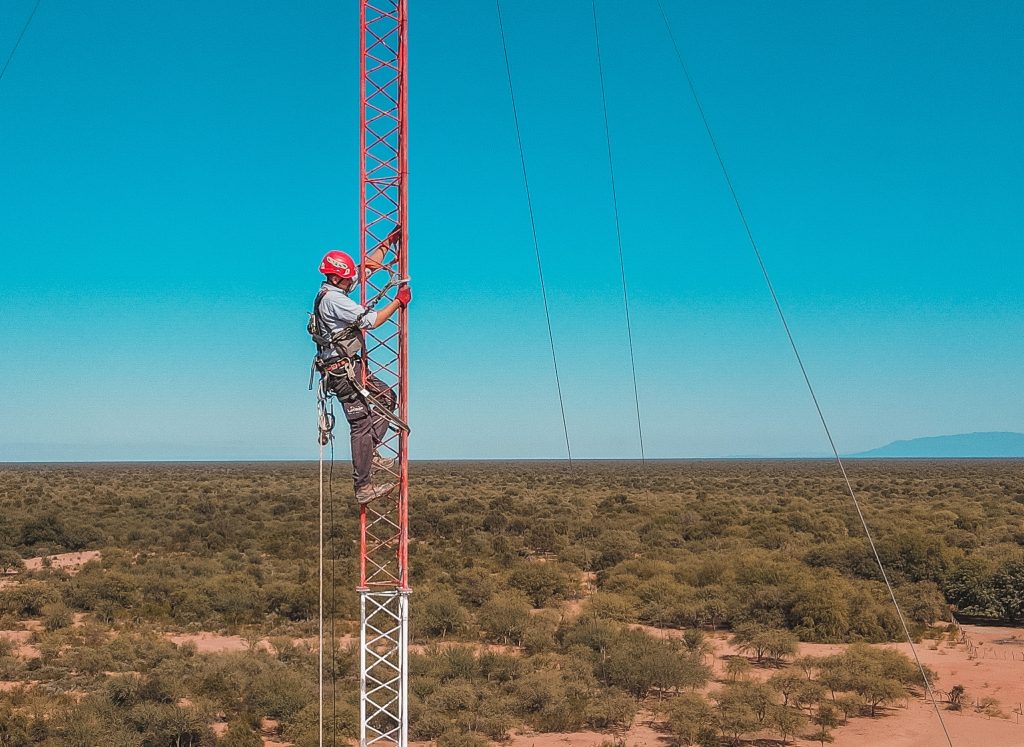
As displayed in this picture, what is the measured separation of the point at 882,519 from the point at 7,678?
37925mm

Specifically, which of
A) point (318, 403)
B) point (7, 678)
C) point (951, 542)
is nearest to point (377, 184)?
point (318, 403)

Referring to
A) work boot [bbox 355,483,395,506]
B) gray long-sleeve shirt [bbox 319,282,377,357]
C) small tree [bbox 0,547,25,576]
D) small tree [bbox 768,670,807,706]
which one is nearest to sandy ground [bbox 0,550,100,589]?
small tree [bbox 0,547,25,576]

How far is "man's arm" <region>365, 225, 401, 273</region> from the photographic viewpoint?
10.5 metres

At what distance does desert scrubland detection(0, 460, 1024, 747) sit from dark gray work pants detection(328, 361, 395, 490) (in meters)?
7.67

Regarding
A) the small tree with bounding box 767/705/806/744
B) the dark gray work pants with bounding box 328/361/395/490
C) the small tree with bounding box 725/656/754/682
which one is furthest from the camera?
the small tree with bounding box 725/656/754/682

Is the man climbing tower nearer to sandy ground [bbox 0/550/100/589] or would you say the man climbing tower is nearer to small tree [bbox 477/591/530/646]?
small tree [bbox 477/591/530/646]

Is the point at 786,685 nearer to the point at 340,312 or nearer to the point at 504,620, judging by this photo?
the point at 504,620

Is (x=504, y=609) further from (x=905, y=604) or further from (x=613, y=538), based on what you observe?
(x=613, y=538)

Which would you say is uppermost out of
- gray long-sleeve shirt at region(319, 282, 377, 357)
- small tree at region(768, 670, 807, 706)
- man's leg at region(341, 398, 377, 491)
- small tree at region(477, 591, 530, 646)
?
gray long-sleeve shirt at region(319, 282, 377, 357)

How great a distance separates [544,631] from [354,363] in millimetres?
15205

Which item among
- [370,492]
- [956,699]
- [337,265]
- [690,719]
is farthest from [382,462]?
[956,699]

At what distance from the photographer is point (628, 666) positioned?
19266 millimetres

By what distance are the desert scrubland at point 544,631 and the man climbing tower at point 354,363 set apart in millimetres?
7563

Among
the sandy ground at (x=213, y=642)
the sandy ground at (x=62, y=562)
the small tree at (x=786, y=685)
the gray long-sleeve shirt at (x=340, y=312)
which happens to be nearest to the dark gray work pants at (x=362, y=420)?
the gray long-sleeve shirt at (x=340, y=312)
